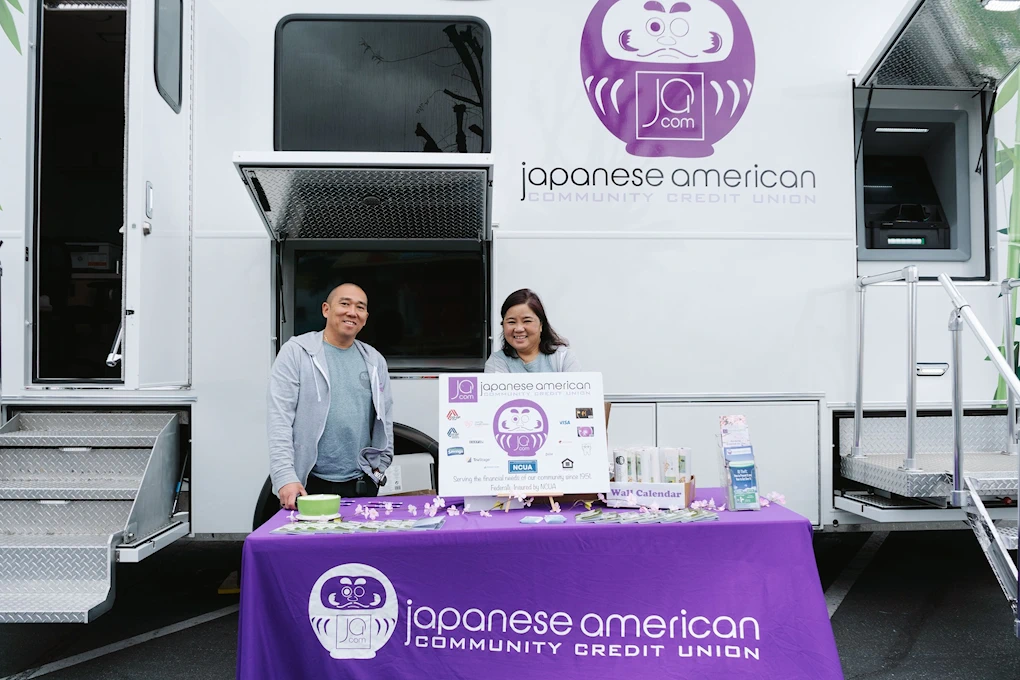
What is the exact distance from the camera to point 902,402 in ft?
12.4

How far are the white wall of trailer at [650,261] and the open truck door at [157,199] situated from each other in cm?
8

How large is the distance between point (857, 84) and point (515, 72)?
5.71 ft

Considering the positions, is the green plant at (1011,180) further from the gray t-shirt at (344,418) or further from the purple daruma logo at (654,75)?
the gray t-shirt at (344,418)

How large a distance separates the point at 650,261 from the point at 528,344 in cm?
89

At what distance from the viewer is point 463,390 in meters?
2.66

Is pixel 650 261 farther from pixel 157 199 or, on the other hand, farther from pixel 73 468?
pixel 73 468

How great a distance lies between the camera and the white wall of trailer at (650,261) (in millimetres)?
3623

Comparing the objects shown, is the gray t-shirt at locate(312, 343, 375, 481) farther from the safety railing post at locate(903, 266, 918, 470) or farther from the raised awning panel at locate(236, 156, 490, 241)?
the safety railing post at locate(903, 266, 918, 470)

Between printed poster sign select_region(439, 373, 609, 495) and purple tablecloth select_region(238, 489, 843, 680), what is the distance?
251 millimetres

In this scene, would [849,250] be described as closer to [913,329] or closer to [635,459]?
[913,329]

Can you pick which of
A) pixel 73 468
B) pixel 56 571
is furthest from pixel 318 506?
pixel 73 468

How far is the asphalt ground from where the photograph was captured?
3.26 metres

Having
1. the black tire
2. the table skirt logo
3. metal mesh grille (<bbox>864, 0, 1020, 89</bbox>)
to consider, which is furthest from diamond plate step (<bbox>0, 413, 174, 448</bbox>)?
metal mesh grille (<bbox>864, 0, 1020, 89</bbox>)

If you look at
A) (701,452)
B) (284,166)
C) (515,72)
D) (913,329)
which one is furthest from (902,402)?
(284,166)
